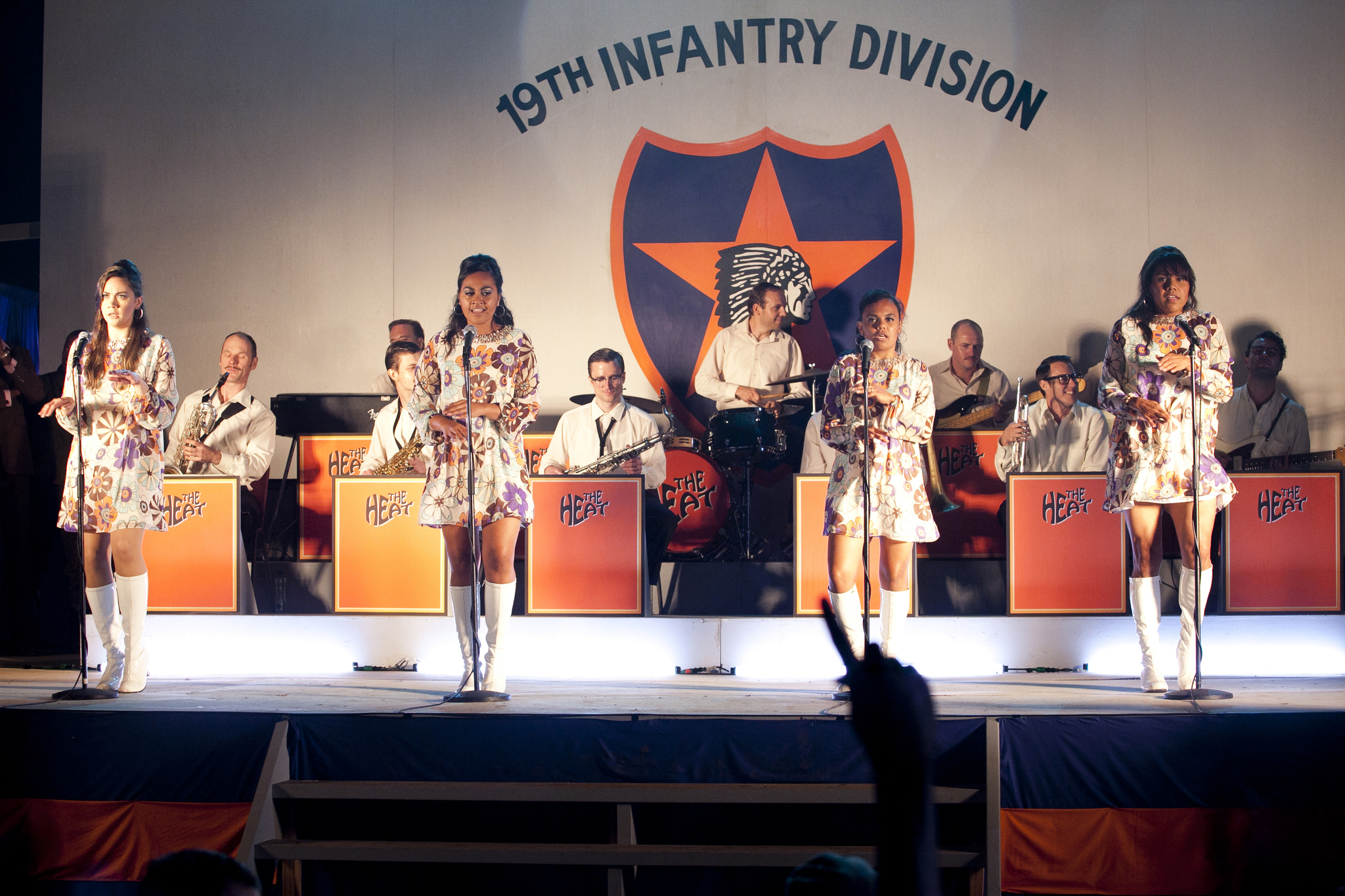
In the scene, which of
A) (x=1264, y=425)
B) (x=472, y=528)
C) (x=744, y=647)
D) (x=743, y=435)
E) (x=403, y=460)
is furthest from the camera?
(x=1264, y=425)

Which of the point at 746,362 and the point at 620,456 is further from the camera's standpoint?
the point at 746,362

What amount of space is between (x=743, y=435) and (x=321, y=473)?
2.72 meters

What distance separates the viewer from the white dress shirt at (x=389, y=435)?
21.5 ft

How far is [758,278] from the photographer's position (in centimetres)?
723

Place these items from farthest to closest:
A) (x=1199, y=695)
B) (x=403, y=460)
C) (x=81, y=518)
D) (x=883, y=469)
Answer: (x=403, y=460)
(x=883, y=469)
(x=81, y=518)
(x=1199, y=695)

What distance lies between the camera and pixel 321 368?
746 cm

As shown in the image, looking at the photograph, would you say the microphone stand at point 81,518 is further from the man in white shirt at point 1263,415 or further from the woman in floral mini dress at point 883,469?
the man in white shirt at point 1263,415

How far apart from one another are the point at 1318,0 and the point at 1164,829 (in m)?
5.97

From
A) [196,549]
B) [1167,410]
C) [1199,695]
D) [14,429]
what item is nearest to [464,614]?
[196,549]

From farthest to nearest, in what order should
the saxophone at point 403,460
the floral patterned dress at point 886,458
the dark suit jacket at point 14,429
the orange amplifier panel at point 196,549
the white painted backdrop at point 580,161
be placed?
the white painted backdrop at point 580,161, the saxophone at point 403,460, the dark suit jacket at point 14,429, the orange amplifier panel at point 196,549, the floral patterned dress at point 886,458

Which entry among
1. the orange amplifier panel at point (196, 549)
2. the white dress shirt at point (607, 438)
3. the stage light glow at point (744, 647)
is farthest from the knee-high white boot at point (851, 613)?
the orange amplifier panel at point (196, 549)

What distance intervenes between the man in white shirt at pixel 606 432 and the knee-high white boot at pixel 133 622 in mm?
2659

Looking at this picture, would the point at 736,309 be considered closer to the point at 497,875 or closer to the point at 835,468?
the point at 835,468

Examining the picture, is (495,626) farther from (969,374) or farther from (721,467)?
(969,374)
